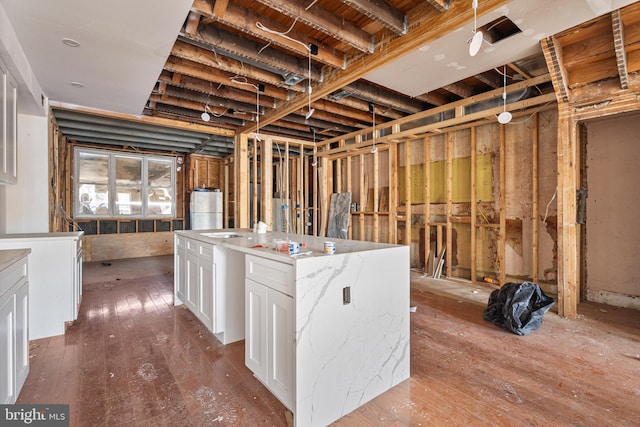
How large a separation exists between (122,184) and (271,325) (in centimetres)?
719

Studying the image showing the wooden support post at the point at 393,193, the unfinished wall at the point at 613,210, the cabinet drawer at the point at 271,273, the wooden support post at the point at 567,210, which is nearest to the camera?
the cabinet drawer at the point at 271,273

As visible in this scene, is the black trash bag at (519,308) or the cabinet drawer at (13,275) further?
the black trash bag at (519,308)

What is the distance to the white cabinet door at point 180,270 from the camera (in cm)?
346

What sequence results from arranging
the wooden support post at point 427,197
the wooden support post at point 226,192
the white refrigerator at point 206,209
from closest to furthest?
the wooden support post at point 427,197
the white refrigerator at point 206,209
the wooden support post at point 226,192

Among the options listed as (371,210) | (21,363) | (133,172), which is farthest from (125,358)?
(133,172)

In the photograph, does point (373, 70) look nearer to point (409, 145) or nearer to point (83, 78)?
point (409, 145)

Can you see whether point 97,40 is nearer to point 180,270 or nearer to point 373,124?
point 180,270

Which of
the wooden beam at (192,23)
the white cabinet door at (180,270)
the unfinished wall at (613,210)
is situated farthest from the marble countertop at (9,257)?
the unfinished wall at (613,210)

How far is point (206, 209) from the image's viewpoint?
7.83 meters

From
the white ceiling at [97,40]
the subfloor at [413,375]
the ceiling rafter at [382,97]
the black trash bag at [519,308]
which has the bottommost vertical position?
the subfloor at [413,375]

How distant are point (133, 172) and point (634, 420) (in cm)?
882

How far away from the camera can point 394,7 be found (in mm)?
2488

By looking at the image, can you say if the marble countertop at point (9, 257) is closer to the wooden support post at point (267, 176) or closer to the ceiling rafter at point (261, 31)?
the ceiling rafter at point (261, 31)

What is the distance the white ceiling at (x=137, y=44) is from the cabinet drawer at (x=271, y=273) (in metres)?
1.79
